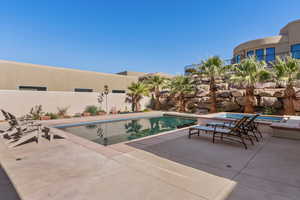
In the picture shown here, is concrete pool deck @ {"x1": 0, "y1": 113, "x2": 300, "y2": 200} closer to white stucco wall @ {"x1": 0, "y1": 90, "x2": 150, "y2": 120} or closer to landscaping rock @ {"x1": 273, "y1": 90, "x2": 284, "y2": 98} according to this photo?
white stucco wall @ {"x1": 0, "y1": 90, "x2": 150, "y2": 120}

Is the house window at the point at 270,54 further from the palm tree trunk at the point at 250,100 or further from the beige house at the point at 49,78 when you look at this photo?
the beige house at the point at 49,78

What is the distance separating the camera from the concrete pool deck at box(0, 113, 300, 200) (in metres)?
2.24

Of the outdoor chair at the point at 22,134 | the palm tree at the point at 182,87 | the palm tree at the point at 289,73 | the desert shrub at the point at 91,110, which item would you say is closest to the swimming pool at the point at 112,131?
the outdoor chair at the point at 22,134

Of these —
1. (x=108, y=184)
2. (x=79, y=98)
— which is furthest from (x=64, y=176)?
(x=79, y=98)

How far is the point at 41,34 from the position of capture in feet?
47.4

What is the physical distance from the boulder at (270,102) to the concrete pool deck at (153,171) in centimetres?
847

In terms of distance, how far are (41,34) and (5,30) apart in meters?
2.92

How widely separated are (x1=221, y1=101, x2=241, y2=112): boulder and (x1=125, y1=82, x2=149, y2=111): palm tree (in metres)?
7.91

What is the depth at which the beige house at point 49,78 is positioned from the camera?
11.6m

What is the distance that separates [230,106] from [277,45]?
33.0 ft

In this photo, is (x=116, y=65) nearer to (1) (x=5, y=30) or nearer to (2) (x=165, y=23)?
(2) (x=165, y=23)

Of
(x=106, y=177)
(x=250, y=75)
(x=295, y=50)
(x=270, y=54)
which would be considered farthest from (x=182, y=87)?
(x=106, y=177)

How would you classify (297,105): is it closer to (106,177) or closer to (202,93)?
(202,93)

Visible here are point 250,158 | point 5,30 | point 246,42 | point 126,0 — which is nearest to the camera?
point 250,158
